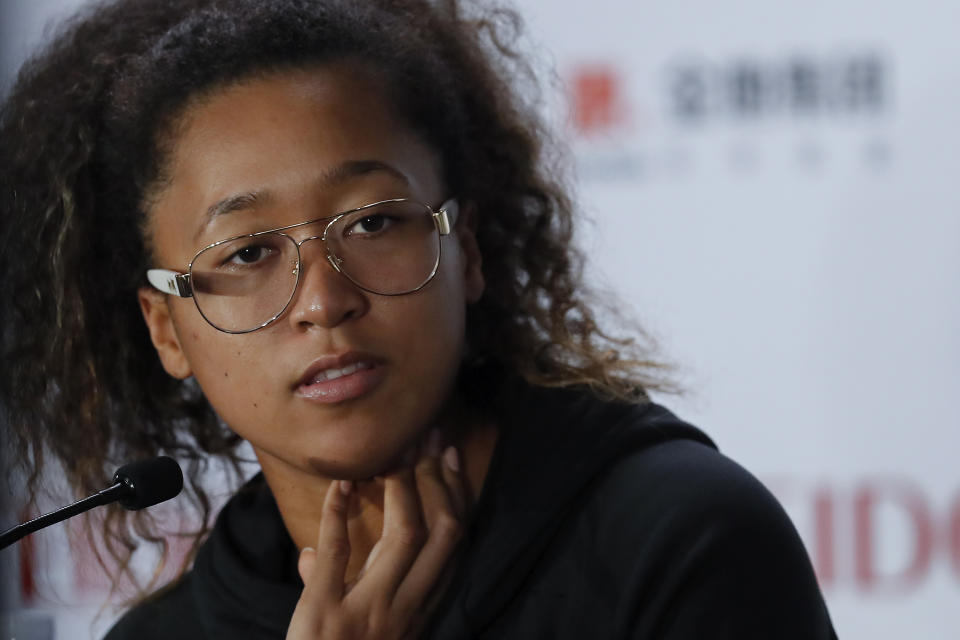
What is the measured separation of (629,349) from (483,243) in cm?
27

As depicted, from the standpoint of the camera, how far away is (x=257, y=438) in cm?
136

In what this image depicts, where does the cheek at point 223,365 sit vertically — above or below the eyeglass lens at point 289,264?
below

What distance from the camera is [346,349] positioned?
1256mm

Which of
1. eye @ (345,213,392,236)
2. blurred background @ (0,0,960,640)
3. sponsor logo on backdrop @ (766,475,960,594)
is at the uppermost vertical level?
eye @ (345,213,392,236)

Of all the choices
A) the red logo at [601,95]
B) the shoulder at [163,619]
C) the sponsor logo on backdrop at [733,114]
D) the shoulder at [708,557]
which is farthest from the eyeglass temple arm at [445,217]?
the red logo at [601,95]

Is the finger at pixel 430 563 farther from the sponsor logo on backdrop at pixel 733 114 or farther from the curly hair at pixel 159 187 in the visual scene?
the sponsor logo on backdrop at pixel 733 114

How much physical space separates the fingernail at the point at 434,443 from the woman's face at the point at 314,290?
0.24 feet

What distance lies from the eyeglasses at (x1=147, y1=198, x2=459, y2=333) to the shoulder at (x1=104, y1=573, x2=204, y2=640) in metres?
0.52

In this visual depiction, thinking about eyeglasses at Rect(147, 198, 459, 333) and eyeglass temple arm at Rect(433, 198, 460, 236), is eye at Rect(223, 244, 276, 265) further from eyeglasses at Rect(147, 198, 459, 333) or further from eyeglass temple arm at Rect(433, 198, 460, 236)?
eyeglass temple arm at Rect(433, 198, 460, 236)

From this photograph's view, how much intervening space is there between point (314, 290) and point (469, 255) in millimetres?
311

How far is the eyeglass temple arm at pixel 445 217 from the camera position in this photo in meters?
1.37

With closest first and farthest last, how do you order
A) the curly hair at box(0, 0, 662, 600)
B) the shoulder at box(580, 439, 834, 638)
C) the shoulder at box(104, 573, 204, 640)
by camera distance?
the shoulder at box(580, 439, 834, 638) < the curly hair at box(0, 0, 662, 600) < the shoulder at box(104, 573, 204, 640)

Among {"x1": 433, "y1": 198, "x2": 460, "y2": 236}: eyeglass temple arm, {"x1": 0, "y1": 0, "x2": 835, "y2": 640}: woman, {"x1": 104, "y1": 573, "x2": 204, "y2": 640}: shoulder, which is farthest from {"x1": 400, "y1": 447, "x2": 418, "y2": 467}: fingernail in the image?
{"x1": 104, "y1": 573, "x2": 204, "y2": 640}: shoulder

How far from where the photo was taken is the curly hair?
4.61 ft
